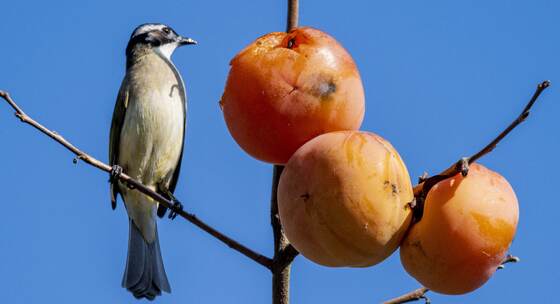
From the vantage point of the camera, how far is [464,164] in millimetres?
2086

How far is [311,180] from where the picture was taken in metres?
2.14

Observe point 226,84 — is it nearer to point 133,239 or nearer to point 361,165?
point 361,165

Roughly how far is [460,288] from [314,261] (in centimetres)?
42

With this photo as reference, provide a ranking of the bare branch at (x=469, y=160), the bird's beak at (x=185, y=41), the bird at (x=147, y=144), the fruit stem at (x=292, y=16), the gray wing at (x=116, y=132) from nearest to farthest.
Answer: the bare branch at (x=469, y=160) < the fruit stem at (x=292, y=16) < the bird at (x=147, y=144) < the gray wing at (x=116, y=132) < the bird's beak at (x=185, y=41)

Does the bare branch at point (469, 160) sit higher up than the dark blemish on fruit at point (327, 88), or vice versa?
the dark blemish on fruit at point (327, 88)

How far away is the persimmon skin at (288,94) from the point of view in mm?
2453

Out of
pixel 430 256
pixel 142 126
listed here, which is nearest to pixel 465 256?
pixel 430 256

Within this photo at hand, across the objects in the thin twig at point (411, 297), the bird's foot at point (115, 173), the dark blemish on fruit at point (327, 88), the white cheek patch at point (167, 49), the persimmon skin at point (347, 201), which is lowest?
the thin twig at point (411, 297)

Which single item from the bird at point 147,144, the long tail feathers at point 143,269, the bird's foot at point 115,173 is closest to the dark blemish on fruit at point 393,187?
the bird's foot at point 115,173

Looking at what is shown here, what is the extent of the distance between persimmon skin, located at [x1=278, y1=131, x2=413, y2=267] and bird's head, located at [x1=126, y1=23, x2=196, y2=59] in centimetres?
530

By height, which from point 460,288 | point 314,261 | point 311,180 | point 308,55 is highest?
point 308,55

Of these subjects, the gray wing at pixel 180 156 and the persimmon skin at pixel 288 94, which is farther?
the gray wing at pixel 180 156

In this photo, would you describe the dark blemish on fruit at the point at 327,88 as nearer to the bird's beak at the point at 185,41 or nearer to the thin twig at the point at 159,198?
the thin twig at the point at 159,198

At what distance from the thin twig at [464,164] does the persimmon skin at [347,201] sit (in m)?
0.08
